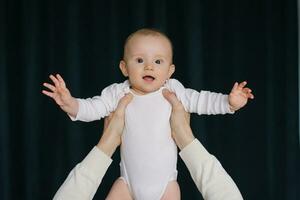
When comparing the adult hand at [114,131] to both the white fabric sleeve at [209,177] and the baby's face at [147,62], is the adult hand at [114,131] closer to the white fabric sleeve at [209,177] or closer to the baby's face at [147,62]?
the baby's face at [147,62]

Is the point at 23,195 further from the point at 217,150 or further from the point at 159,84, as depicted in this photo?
the point at 159,84

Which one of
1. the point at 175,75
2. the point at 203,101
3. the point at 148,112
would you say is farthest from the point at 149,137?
the point at 175,75

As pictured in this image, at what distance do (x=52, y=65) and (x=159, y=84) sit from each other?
904 mm

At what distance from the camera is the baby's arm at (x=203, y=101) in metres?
1.31

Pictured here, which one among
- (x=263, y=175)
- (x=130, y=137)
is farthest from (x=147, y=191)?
(x=263, y=175)

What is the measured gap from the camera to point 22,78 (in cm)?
214

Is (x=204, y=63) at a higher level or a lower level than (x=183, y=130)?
higher

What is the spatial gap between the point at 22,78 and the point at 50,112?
0.17 metres

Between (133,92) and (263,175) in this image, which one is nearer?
(133,92)

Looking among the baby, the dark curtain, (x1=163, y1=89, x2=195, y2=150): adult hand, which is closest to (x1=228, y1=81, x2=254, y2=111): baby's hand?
the baby

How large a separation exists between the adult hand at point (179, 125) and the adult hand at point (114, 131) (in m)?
0.11

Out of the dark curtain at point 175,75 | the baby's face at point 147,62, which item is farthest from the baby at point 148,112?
the dark curtain at point 175,75

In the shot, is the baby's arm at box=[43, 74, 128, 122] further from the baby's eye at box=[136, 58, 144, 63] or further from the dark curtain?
the dark curtain

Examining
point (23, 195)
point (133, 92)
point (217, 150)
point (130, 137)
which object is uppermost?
point (133, 92)
